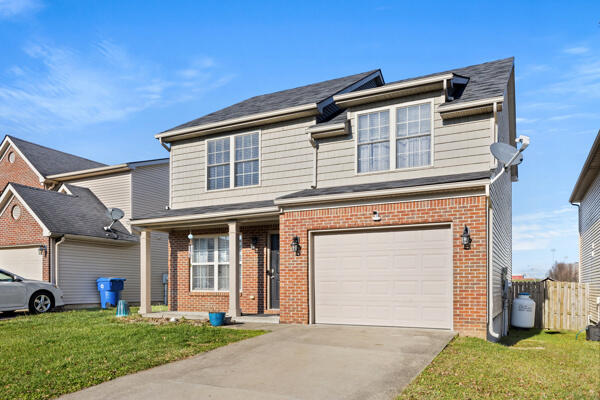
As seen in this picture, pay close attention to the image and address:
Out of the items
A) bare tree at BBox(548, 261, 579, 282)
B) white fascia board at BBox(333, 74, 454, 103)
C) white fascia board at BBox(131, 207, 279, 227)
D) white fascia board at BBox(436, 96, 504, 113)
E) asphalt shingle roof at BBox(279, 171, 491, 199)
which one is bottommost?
bare tree at BBox(548, 261, 579, 282)

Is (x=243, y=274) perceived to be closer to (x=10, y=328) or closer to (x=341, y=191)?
(x=341, y=191)

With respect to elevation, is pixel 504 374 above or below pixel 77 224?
below

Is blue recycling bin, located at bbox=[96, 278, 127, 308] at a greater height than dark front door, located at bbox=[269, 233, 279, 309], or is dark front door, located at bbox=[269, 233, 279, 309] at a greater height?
dark front door, located at bbox=[269, 233, 279, 309]

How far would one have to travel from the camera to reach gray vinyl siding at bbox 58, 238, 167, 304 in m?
17.5

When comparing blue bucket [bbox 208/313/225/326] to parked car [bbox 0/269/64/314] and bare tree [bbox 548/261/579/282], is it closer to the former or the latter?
parked car [bbox 0/269/64/314]

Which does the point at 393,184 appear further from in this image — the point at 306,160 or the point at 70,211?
the point at 70,211

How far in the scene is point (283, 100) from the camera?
572 inches

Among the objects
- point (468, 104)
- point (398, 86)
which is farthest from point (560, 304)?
point (398, 86)

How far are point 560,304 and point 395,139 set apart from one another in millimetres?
7810

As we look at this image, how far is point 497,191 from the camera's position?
11.5 meters

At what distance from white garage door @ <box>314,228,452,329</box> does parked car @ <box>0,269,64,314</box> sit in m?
9.73

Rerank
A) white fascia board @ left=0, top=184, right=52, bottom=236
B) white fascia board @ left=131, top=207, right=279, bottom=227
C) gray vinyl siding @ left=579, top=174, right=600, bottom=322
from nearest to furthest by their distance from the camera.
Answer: white fascia board @ left=131, top=207, right=279, bottom=227 < gray vinyl siding @ left=579, top=174, right=600, bottom=322 < white fascia board @ left=0, top=184, right=52, bottom=236

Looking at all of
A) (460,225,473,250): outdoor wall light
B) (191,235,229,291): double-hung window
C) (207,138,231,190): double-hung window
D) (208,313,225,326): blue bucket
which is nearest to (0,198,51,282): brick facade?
(191,235,229,291): double-hung window

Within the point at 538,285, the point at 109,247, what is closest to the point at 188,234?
the point at 109,247
